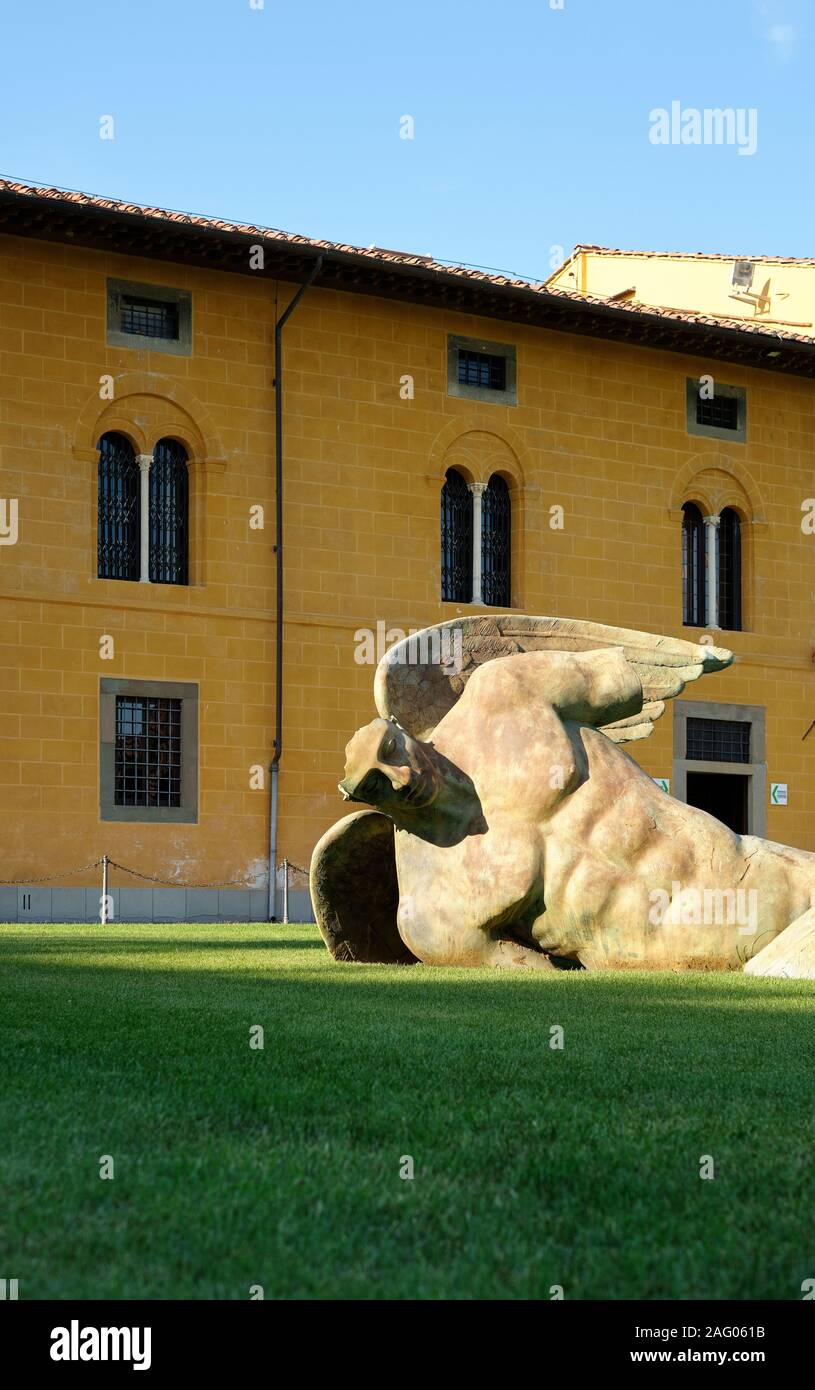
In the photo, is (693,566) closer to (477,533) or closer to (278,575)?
(477,533)

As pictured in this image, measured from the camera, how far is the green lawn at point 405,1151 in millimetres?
3113

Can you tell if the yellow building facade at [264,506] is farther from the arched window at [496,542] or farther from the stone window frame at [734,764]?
the arched window at [496,542]

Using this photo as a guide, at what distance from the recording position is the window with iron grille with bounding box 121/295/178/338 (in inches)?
1073

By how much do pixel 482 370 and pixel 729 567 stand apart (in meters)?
6.43

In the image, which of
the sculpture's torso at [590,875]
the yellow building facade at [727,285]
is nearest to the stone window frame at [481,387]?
the yellow building facade at [727,285]

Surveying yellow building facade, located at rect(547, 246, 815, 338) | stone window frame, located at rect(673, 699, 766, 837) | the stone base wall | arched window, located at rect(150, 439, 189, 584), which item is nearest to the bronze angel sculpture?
the stone base wall

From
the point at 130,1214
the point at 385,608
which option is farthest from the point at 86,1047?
the point at 385,608

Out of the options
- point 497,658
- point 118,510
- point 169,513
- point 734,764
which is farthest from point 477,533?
point 497,658

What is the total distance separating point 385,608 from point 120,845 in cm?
599

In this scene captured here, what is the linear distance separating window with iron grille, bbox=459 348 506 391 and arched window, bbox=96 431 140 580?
6205mm

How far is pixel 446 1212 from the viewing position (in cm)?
349

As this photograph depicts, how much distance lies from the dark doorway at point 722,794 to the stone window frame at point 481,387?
7.67 metres

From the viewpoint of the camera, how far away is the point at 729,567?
33.4m
